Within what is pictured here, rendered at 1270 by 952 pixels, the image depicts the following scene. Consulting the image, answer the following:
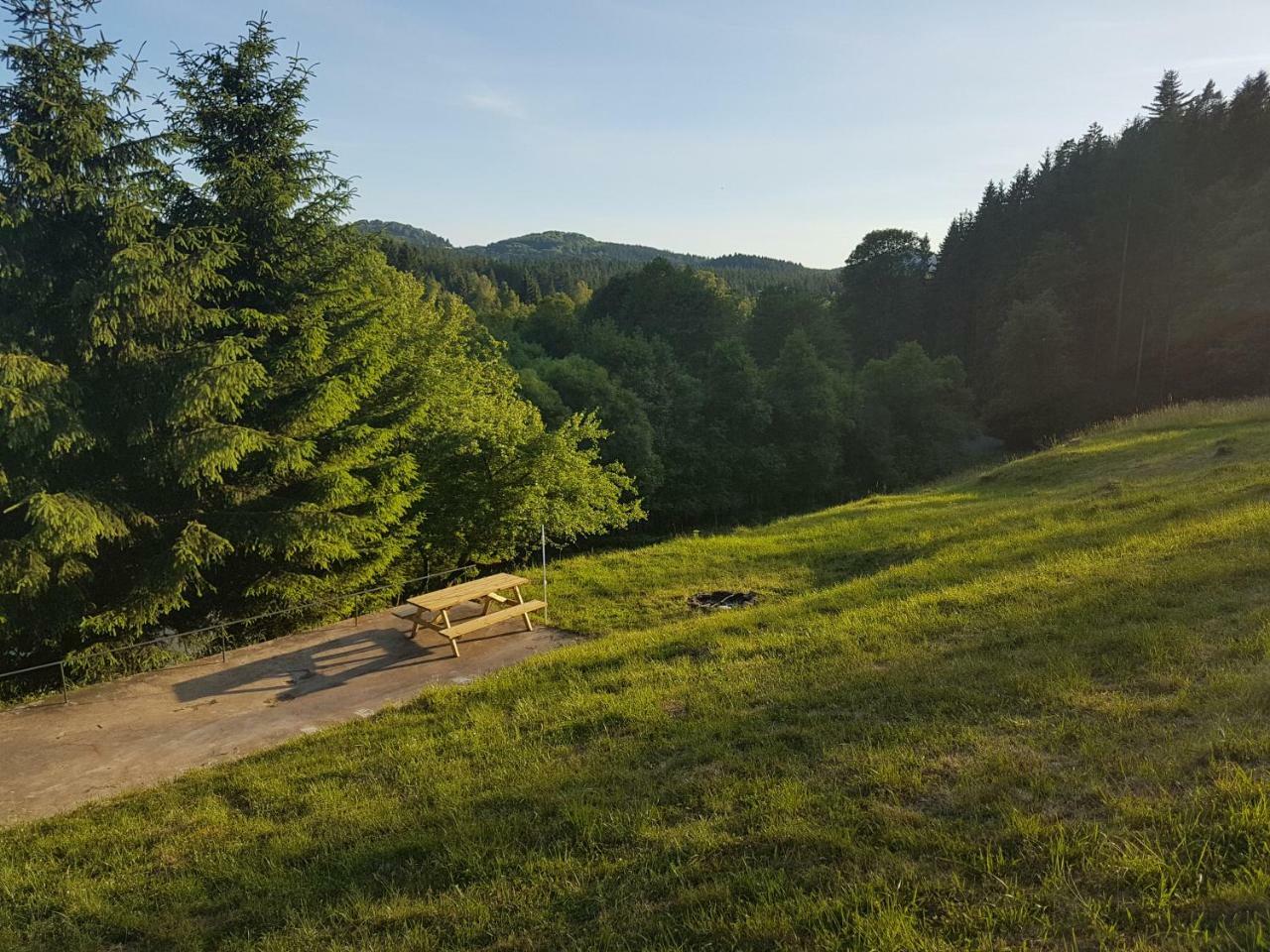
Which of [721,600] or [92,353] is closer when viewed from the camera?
[92,353]

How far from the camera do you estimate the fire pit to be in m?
10.6

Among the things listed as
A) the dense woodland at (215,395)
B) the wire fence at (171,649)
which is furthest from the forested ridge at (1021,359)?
the wire fence at (171,649)

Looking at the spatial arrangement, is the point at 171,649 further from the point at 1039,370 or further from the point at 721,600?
the point at 1039,370

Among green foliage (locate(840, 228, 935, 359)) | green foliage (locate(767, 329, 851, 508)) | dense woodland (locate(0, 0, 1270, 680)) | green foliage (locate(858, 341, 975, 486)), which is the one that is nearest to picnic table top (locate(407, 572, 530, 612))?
dense woodland (locate(0, 0, 1270, 680))

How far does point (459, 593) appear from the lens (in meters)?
9.29

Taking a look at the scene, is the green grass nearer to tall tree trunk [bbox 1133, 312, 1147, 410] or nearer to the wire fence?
the wire fence

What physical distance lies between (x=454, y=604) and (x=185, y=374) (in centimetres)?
502

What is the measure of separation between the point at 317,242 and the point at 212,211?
165cm

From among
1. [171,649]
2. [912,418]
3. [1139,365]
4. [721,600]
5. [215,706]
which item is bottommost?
[721,600]

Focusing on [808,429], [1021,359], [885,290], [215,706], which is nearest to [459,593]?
[215,706]

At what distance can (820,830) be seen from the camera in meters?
3.87

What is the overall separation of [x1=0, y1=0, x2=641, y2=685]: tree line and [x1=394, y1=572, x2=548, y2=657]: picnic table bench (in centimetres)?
257

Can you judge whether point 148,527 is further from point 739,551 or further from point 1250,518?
point 1250,518

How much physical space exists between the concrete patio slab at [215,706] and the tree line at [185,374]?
199cm
